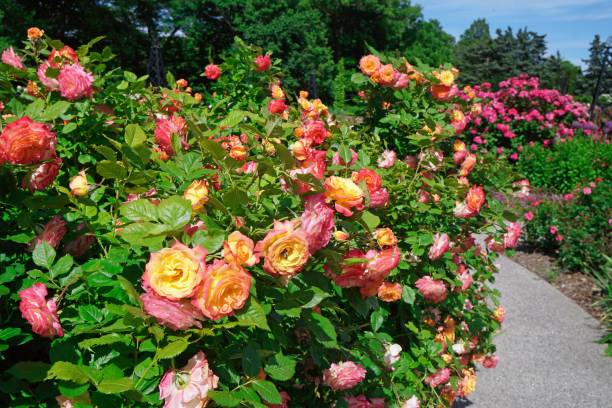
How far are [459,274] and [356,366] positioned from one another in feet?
3.56

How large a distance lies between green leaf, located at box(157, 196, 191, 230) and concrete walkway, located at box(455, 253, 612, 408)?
9.46 feet

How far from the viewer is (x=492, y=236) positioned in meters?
2.55

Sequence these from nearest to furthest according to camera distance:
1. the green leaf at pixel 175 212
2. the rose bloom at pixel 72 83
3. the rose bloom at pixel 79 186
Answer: the green leaf at pixel 175 212 → the rose bloom at pixel 79 186 → the rose bloom at pixel 72 83

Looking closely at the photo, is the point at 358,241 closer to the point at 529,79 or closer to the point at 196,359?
the point at 196,359

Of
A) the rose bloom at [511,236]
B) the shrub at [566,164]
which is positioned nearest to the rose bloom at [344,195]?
the rose bloom at [511,236]

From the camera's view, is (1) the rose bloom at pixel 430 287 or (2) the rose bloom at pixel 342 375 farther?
(1) the rose bloom at pixel 430 287

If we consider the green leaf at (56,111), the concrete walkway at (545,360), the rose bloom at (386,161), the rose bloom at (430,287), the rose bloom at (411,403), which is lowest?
the concrete walkway at (545,360)

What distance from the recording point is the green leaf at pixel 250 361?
889 mm

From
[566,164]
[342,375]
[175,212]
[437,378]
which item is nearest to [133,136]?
[175,212]

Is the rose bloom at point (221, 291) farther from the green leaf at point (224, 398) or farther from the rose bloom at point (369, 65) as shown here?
the rose bloom at point (369, 65)

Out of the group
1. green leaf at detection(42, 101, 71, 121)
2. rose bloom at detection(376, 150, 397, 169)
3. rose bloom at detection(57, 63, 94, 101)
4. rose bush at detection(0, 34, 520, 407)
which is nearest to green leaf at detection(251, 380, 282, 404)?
rose bush at detection(0, 34, 520, 407)

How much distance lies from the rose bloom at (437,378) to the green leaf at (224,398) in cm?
147

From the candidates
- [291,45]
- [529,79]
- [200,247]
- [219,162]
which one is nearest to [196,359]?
[200,247]

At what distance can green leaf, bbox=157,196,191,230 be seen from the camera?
2.86 feet
